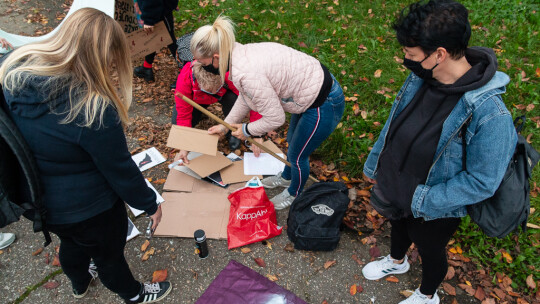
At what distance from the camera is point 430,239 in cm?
211

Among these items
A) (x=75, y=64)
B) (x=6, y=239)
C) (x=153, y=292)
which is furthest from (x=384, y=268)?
(x=6, y=239)

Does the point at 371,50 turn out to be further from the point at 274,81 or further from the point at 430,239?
the point at 430,239

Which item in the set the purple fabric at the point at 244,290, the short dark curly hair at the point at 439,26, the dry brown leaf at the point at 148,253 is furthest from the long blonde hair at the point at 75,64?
the dry brown leaf at the point at 148,253

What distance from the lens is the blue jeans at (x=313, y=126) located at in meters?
2.79

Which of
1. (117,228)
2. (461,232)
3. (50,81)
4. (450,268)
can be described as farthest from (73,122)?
(461,232)

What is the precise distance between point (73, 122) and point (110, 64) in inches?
13.6

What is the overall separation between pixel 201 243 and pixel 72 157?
1587 millimetres

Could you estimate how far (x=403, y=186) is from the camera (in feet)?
6.79

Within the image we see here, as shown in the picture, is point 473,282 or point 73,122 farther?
point 473,282

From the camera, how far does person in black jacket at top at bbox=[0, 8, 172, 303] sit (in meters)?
1.50

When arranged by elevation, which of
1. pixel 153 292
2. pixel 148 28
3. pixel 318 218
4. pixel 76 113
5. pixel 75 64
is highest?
pixel 75 64

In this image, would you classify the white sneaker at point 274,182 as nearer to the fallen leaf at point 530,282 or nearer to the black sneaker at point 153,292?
the black sneaker at point 153,292

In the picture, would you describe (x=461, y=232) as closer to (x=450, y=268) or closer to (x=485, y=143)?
(x=450, y=268)

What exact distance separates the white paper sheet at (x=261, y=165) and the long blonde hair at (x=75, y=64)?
244 cm
